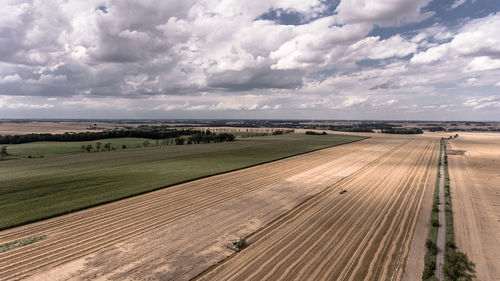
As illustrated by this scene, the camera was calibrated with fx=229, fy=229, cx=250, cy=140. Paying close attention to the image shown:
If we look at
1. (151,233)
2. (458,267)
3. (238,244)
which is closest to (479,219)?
(458,267)

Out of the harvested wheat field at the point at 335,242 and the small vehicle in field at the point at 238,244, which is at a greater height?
the small vehicle in field at the point at 238,244

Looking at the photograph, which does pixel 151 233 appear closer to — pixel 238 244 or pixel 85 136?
pixel 238 244

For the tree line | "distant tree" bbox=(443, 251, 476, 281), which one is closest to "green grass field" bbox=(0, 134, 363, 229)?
"distant tree" bbox=(443, 251, 476, 281)

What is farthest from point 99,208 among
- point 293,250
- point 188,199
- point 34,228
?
point 293,250

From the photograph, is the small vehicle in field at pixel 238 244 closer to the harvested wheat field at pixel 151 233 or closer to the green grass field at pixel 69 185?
the harvested wheat field at pixel 151 233

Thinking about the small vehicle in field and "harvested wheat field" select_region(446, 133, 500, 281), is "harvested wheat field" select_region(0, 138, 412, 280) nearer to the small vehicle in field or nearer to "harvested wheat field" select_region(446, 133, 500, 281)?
the small vehicle in field

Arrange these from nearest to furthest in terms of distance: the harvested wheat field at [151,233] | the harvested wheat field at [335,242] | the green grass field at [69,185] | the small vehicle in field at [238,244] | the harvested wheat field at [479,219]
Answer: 1. the harvested wheat field at [335,242]
2. the harvested wheat field at [151,233]
3. the harvested wheat field at [479,219]
4. the small vehicle in field at [238,244]
5. the green grass field at [69,185]

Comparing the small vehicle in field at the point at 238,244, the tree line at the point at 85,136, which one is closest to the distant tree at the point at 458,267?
the small vehicle in field at the point at 238,244
